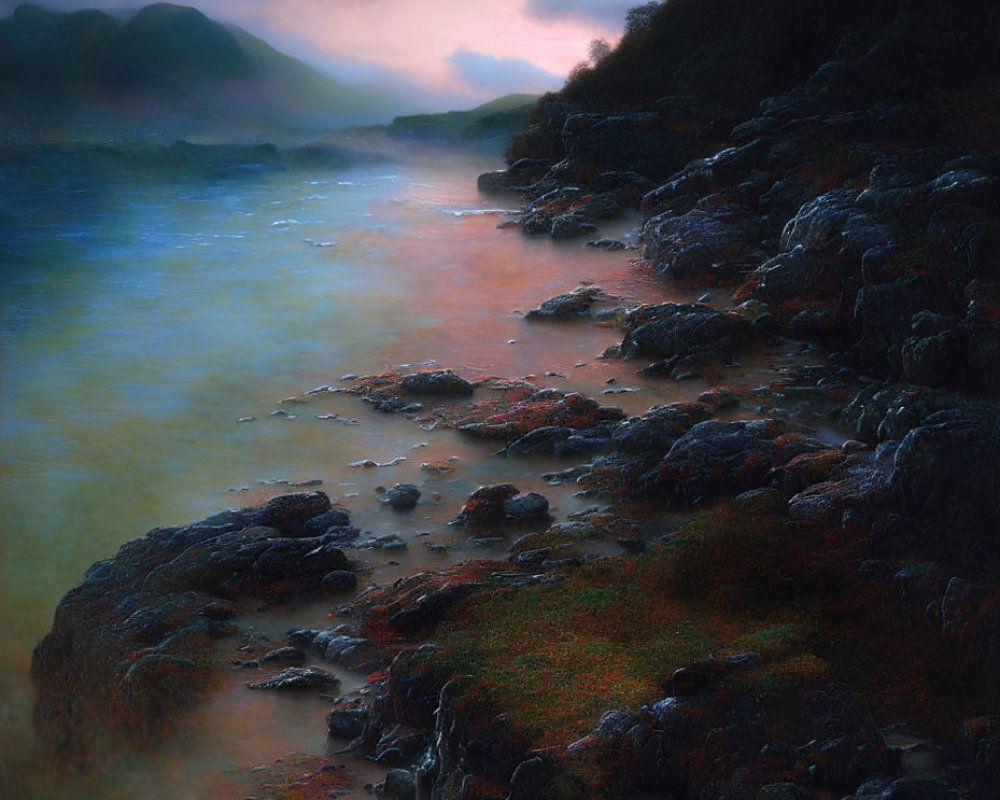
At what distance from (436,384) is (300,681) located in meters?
14.4

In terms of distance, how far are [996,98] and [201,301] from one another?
3673cm

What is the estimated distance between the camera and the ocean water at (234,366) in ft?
65.9

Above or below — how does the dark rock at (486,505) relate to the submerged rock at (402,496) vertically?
above

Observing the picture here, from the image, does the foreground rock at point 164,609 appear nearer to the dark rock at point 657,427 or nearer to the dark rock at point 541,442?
the dark rock at point 541,442

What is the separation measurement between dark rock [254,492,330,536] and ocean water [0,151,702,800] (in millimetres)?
940

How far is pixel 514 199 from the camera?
183 feet

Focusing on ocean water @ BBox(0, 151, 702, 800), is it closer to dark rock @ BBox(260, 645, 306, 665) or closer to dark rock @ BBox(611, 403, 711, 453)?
dark rock @ BBox(260, 645, 306, 665)

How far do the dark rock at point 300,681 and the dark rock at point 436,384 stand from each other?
13.9 metres

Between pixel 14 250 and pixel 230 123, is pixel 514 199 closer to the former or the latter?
pixel 14 250

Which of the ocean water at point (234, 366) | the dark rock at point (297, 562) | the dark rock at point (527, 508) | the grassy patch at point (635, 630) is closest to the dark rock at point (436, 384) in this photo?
the ocean water at point (234, 366)

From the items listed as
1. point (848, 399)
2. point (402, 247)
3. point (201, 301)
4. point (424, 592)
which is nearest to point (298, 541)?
point (424, 592)

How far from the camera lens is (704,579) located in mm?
15555

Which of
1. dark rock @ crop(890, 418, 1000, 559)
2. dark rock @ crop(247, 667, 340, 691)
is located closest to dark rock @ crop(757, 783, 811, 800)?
dark rock @ crop(890, 418, 1000, 559)

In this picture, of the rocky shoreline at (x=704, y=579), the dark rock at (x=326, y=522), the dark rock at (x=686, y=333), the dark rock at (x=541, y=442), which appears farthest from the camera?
the dark rock at (x=686, y=333)
